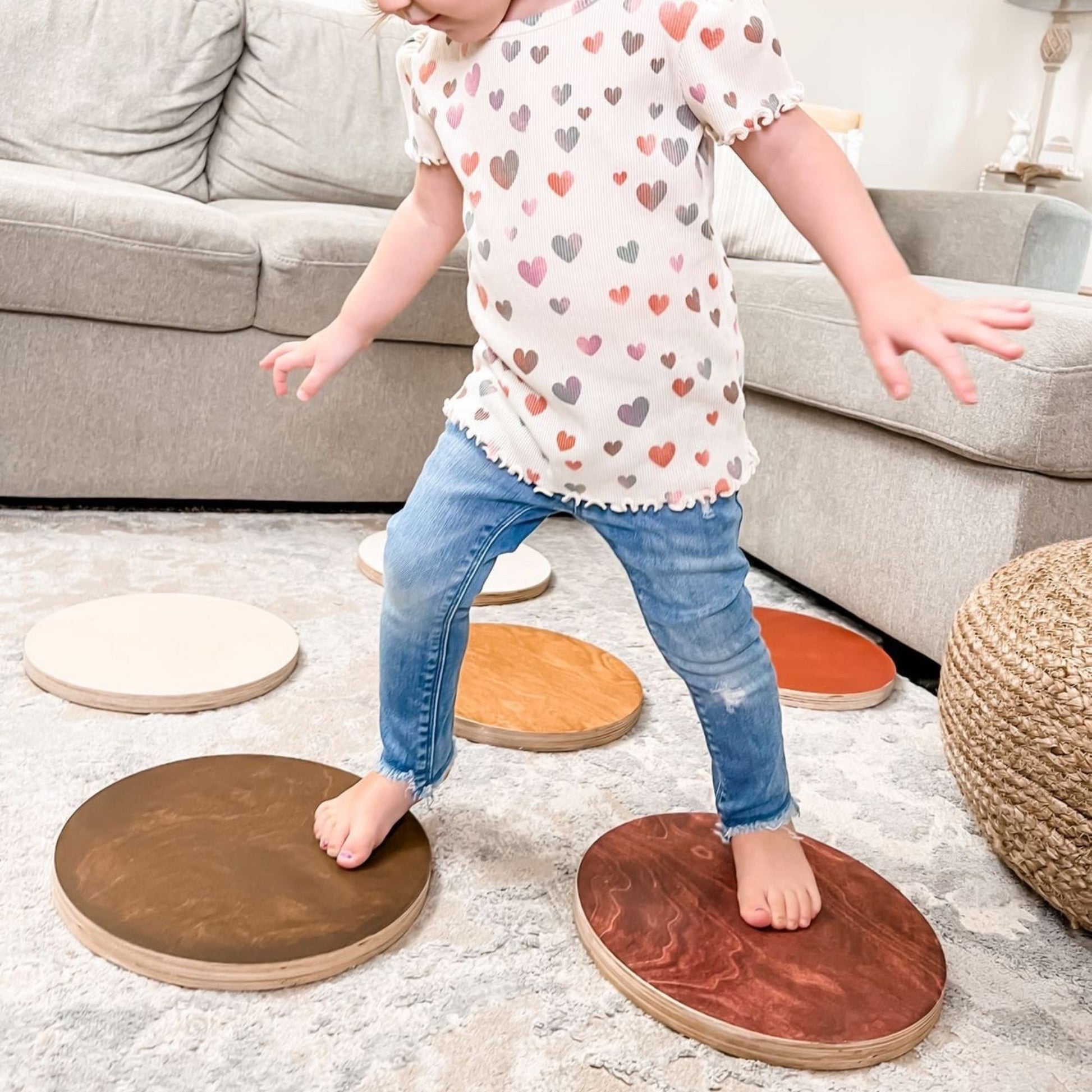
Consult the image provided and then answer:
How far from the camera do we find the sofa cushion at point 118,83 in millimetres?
2053

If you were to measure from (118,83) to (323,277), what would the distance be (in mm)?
757

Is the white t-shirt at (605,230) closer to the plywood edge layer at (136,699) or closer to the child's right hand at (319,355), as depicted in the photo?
the child's right hand at (319,355)

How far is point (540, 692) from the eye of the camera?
4.18 ft

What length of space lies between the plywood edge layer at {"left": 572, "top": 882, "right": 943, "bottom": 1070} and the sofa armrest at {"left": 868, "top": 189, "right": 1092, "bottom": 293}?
65.4 inches

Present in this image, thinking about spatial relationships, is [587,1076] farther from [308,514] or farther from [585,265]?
[308,514]

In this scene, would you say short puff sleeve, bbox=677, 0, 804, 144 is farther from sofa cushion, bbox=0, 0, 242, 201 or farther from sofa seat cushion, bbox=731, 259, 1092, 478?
sofa cushion, bbox=0, 0, 242, 201

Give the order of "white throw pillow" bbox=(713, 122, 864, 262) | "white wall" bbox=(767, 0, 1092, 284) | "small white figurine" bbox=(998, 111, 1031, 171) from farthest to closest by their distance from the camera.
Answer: "small white figurine" bbox=(998, 111, 1031, 171), "white wall" bbox=(767, 0, 1092, 284), "white throw pillow" bbox=(713, 122, 864, 262)

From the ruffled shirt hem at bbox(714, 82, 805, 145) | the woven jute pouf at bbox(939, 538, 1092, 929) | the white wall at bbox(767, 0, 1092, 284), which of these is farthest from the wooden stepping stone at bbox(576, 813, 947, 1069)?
the white wall at bbox(767, 0, 1092, 284)

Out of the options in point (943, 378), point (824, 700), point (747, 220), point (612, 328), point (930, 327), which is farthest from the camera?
point (747, 220)

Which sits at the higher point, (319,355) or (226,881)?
(319,355)

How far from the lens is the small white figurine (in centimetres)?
322

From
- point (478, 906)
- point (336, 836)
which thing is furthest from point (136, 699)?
point (478, 906)

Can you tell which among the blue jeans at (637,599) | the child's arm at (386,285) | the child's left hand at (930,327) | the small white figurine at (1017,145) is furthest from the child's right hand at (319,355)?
the small white figurine at (1017,145)

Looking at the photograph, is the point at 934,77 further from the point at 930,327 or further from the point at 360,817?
the point at 360,817
